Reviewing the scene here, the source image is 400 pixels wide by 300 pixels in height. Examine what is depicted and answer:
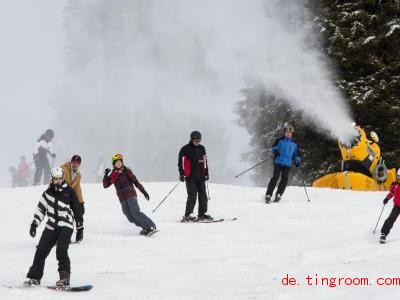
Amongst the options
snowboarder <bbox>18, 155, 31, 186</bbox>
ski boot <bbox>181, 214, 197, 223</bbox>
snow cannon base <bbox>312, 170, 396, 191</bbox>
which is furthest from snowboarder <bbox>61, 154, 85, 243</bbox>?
snowboarder <bbox>18, 155, 31, 186</bbox>

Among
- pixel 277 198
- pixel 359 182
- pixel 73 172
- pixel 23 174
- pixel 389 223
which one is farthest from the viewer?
pixel 23 174

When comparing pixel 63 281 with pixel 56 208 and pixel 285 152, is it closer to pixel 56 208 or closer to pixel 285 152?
pixel 56 208

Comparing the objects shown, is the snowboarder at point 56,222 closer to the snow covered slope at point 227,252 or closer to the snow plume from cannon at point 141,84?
the snow covered slope at point 227,252

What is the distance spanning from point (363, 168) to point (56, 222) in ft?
40.5

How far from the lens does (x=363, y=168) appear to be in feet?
62.6

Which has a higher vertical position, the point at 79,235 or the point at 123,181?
the point at 123,181

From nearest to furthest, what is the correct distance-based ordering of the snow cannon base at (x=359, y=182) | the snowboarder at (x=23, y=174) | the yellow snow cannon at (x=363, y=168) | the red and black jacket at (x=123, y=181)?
the red and black jacket at (x=123, y=181) → the yellow snow cannon at (x=363, y=168) → the snow cannon base at (x=359, y=182) → the snowboarder at (x=23, y=174)

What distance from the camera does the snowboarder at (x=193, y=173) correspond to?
14.2 metres

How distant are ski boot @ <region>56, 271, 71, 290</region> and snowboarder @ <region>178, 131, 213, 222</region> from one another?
6.03 m

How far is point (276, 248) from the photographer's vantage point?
11.1 m

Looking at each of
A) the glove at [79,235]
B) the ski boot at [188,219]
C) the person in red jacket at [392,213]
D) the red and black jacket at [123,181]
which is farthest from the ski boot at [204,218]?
the person in red jacket at [392,213]

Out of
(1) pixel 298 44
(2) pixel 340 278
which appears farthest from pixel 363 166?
(2) pixel 340 278

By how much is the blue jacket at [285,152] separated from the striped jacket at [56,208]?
322 inches

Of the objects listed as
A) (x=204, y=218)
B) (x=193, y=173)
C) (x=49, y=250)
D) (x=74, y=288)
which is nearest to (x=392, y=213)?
(x=204, y=218)
